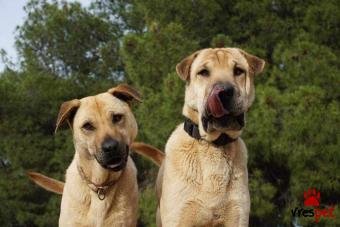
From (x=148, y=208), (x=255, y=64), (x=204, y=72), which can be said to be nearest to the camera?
(x=204, y=72)

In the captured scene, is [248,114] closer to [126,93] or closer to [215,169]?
[126,93]

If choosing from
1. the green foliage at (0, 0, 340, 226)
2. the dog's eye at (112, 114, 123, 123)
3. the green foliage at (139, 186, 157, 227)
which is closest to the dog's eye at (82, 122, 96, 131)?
the dog's eye at (112, 114, 123, 123)

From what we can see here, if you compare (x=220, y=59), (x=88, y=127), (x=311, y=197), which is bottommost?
(x=311, y=197)

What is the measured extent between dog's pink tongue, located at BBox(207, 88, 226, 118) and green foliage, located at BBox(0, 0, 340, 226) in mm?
Answer: 7674

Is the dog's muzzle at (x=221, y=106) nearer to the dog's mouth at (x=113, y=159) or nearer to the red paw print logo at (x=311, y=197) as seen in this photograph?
the dog's mouth at (x=113, y=159)

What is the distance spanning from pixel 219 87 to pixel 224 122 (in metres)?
0.27

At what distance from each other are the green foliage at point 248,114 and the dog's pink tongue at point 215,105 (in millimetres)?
7674

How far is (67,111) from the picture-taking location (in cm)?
506

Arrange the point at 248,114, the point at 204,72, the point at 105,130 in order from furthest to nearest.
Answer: the point at 248,114 → the point at 105,130 → the point at 204,72

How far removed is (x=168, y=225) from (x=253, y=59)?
1.43 meters

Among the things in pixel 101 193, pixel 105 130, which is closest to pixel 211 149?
pixel 105 130

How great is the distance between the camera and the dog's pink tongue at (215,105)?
4.26 metres

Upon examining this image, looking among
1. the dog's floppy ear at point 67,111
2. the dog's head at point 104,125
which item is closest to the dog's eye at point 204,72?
the dog's head at point 104,125

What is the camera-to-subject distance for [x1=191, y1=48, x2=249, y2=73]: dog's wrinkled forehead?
4582 millimetres
